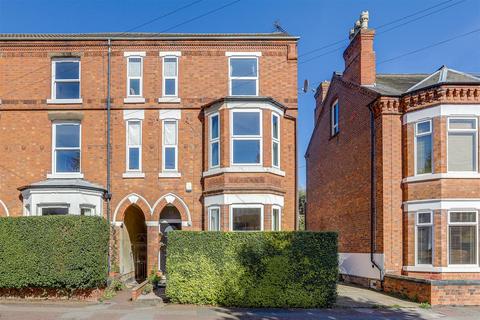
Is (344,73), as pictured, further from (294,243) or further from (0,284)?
(0,284)

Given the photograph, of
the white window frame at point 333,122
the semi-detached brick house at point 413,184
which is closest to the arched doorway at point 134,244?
the semi-detached brick house at point 413,184

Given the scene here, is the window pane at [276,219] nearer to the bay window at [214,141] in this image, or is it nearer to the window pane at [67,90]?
the bay window at [214,141]

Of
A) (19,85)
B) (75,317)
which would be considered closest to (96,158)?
(19,85)

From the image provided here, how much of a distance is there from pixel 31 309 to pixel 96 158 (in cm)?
642

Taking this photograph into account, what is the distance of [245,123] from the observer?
16609mm

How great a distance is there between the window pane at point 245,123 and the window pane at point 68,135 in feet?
21.1

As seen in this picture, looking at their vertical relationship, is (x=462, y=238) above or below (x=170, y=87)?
below

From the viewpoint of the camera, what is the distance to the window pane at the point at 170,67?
1800 centimetres

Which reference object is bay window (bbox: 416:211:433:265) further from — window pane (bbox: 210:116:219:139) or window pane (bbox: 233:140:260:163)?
window pane (bbox: 210:116:219:139)

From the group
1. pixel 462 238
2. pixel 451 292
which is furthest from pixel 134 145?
pixel 462 238

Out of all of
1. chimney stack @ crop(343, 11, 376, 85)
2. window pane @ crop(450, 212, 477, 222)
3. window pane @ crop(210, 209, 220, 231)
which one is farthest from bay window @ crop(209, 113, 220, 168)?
window pane @ crop(450, 212, 477, 222)

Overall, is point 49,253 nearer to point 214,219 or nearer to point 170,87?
point 214,219

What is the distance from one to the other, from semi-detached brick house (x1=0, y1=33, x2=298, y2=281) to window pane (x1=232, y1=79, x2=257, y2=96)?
40mm

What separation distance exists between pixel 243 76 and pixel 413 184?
7695 mm
